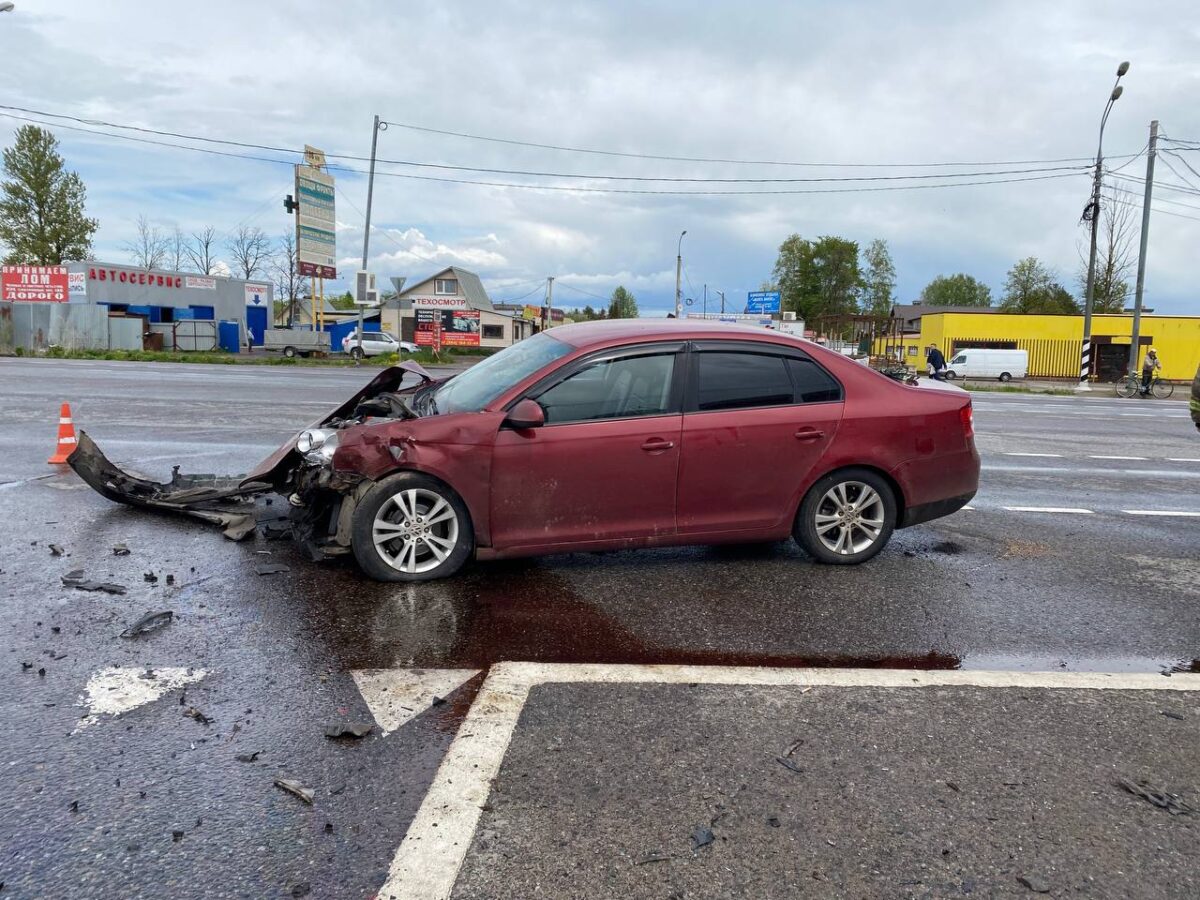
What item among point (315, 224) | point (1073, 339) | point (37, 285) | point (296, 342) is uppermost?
point (315, 224)

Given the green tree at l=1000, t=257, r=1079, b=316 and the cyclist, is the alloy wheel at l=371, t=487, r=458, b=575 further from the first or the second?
the green tree at l=1000, t=257, r=1079, b=316

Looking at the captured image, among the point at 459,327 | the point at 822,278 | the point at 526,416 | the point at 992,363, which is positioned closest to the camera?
the point at 526,416

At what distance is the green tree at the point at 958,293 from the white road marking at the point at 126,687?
12437cm

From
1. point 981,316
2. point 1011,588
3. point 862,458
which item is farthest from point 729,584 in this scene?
point 981,316

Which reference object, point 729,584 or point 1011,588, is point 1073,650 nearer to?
point 1011,588

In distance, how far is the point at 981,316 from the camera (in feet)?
151

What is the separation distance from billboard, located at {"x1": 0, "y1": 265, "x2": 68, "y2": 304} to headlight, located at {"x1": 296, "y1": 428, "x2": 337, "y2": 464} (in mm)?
45327

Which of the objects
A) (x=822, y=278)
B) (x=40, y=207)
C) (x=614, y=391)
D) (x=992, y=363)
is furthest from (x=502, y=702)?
(x=822, y=278)

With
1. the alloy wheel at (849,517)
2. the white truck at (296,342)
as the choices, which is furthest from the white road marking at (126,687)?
the white truck at (296,342)

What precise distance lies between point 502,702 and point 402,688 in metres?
0.46

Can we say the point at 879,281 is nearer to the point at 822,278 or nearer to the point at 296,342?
the point at 822,278

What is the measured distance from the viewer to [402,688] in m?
3.50

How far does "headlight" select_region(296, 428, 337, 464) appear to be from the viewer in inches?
195

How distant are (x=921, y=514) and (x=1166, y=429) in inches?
557
